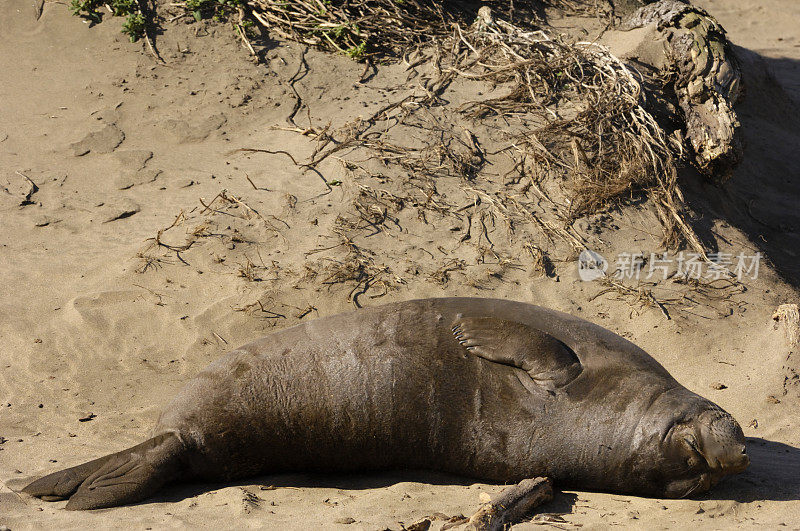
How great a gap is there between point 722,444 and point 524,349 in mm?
974

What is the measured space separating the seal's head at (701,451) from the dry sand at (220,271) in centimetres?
12

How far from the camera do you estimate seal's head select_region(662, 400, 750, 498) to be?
3.46 m

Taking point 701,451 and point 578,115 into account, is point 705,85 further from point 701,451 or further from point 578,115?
point 701,451

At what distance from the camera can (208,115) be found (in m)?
6.89

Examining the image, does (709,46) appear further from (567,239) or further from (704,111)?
(567,239)

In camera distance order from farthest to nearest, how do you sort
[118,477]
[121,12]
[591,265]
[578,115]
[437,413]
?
[121,12], [578,115], [591,265], [437,413], [118,477]

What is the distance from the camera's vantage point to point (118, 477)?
371 centimetres

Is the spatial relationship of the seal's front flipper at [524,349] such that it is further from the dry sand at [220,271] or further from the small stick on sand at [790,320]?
the small stick on sand at [790,320]

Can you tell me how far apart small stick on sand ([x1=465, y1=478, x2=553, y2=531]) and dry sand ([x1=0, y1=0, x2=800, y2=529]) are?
118 mm

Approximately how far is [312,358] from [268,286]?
1512 mm

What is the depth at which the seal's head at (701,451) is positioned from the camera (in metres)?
3.46

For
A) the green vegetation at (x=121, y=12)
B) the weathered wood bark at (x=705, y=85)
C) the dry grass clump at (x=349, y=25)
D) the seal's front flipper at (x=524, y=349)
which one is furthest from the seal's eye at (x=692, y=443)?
Answer: the green vegetation at (x=121, y=12)

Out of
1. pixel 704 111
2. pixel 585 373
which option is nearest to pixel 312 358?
pixel 585 373

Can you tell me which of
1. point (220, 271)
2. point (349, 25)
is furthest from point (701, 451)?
point (349, 25)
